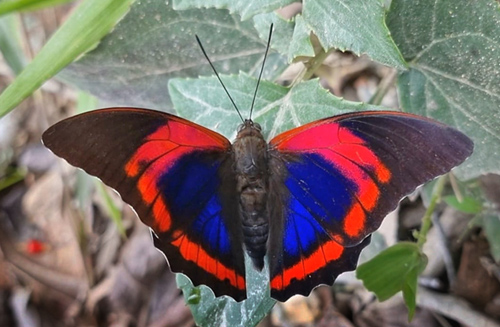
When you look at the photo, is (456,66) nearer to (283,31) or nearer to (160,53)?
(283,31)

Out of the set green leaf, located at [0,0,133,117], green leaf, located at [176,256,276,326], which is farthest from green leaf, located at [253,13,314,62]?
green leaf, located at [176,256,276,326]

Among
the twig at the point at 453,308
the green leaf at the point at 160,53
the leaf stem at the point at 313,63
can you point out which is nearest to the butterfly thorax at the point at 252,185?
the leaf stem at the point at 313,63

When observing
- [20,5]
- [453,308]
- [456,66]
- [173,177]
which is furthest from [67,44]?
[453,308]

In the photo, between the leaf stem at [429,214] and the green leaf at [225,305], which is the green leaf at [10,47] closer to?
the green leaf at [225,305]

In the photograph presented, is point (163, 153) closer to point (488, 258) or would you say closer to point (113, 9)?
point (113, 9)

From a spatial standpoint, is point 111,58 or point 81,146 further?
point 111,58

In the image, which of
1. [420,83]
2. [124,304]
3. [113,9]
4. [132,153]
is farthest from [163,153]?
[124,304]

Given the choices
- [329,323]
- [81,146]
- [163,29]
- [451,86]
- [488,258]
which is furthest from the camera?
[329,323]
